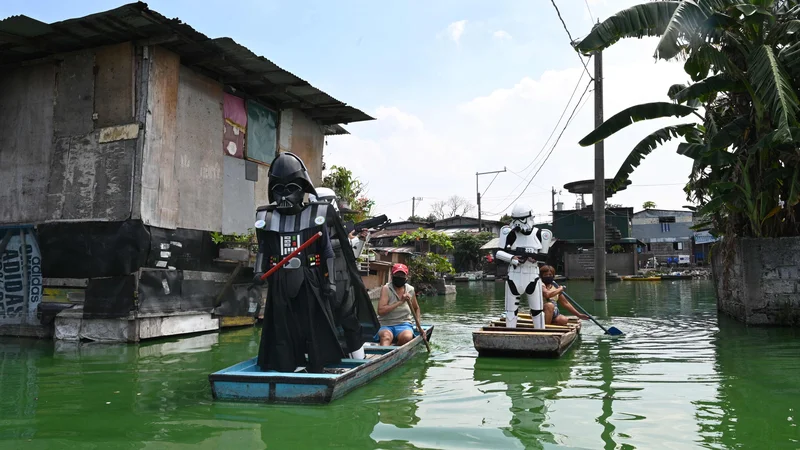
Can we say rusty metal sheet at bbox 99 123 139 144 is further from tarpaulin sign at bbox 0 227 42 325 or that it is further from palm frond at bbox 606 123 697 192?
palm frond at bbox 606 123 697 192

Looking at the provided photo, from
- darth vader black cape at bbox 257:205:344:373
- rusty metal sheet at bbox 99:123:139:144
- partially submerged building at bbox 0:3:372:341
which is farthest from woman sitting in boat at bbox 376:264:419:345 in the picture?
rusty metal sheet at bbox 99:123:139:144

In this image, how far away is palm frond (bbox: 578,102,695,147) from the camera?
39.3ft

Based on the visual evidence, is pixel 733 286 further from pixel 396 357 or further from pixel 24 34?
pixel 24 34

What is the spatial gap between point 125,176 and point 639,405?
923 cm

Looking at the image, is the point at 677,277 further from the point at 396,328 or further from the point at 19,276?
the point at 19,276

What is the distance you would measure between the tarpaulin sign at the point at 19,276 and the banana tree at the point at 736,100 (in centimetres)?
1108

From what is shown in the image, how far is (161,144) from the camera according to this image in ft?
36.3

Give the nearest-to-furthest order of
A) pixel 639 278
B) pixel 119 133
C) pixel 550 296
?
pixel 550 296, pixel 119 133, pixel 639 278

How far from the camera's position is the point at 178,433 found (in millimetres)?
4863

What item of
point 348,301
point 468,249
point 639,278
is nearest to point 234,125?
point 348,301

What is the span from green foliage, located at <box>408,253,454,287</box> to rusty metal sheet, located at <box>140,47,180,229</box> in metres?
15.4

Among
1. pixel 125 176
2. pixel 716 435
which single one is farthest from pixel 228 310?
pixel 716 435

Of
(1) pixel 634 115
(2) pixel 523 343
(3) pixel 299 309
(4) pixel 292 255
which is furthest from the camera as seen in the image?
(1) pixel 634 115

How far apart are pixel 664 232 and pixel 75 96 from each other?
157 feet
